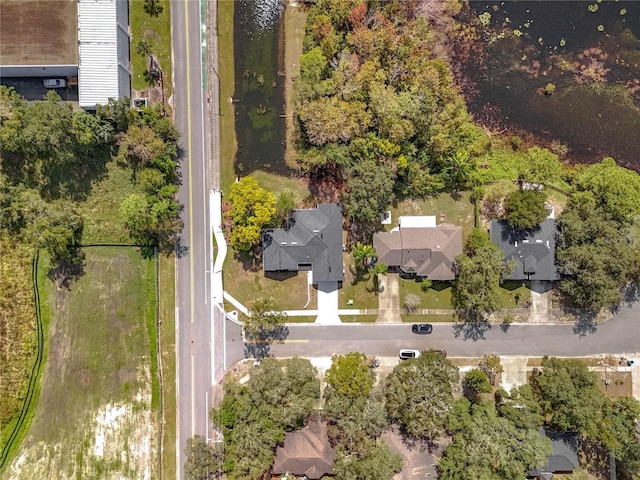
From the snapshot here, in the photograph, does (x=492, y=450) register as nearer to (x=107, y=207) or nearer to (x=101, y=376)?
(x=101, y=376)

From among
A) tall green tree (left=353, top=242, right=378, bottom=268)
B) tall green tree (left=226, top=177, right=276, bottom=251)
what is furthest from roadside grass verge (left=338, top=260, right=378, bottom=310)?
tall green tree (left=226, top=177, right=276, bottom=251)

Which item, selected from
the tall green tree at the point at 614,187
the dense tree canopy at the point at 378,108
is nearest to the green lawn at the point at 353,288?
the dense tree canopy at the point at 378,108

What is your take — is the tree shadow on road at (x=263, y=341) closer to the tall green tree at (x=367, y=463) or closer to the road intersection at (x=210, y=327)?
the road intersection at (x=210, y=327)

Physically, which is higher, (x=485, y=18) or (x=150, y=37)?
(x=485, y=18)

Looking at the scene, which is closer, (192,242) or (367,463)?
(367,463)

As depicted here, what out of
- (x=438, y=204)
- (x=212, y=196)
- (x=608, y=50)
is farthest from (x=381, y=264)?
(x=608, y=50)

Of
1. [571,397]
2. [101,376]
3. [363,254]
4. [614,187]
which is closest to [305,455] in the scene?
[363,254]

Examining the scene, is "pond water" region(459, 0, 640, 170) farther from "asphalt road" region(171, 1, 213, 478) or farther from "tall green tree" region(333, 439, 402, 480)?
"tall green tree" region(333, 439, 402, 480)
